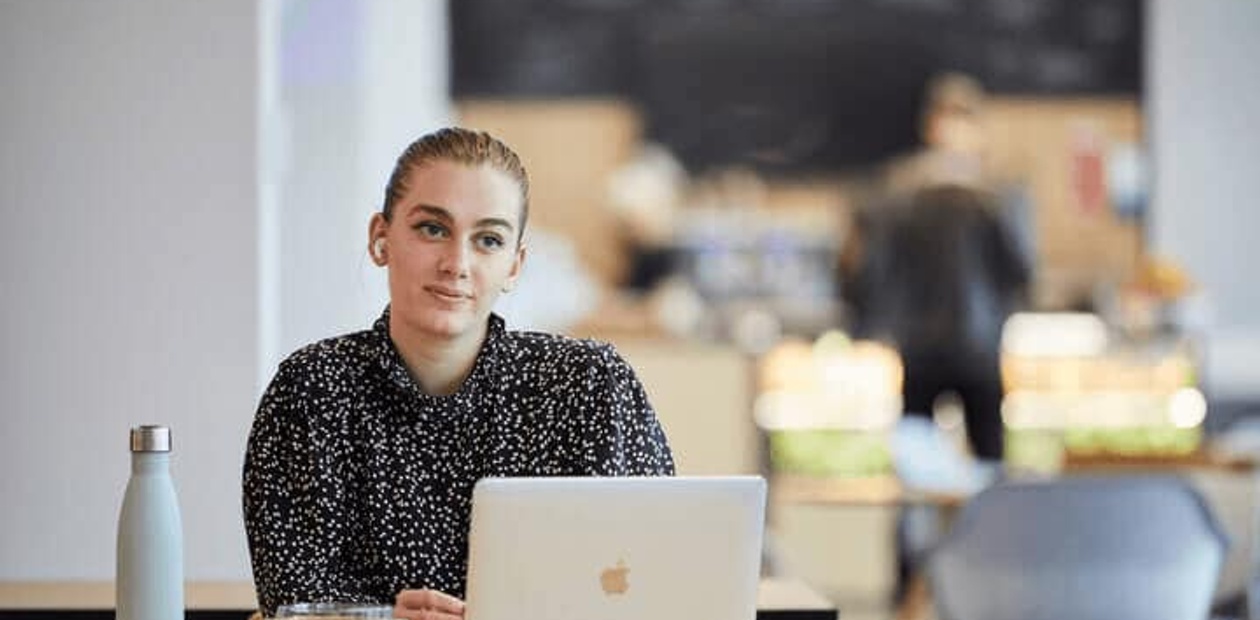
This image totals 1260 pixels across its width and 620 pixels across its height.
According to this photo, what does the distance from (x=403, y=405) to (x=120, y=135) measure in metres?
1.36

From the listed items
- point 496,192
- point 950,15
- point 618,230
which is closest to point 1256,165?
point 950,15

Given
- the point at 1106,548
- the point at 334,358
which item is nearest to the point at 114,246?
the point at 334,358

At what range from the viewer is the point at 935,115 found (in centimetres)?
776

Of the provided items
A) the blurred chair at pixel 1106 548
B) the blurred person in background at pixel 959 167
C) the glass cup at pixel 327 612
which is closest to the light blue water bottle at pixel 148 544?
the glass cup at pixel 327 612

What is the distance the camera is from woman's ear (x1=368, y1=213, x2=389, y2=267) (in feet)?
9.16

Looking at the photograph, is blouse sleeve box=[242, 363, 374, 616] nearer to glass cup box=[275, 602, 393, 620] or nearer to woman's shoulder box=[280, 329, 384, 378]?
woman's shoulder box=[280, 329, 384, 378]

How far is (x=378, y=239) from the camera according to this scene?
2799mm

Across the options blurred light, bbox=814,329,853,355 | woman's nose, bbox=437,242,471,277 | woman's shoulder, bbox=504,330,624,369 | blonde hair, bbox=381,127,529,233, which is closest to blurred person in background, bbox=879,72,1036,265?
blurred light, bbox=814,329,853,355

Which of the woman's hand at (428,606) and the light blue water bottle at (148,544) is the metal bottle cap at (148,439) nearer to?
the light blue water bottle at (148,544)

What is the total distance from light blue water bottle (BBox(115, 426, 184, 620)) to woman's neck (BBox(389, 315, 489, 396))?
462 millimetres

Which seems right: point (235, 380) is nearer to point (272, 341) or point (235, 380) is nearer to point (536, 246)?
point (272, 341)

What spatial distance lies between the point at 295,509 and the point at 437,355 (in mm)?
258

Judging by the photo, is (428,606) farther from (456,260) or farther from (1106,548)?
(1106,548)

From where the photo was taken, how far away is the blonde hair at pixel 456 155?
272 centimetres
